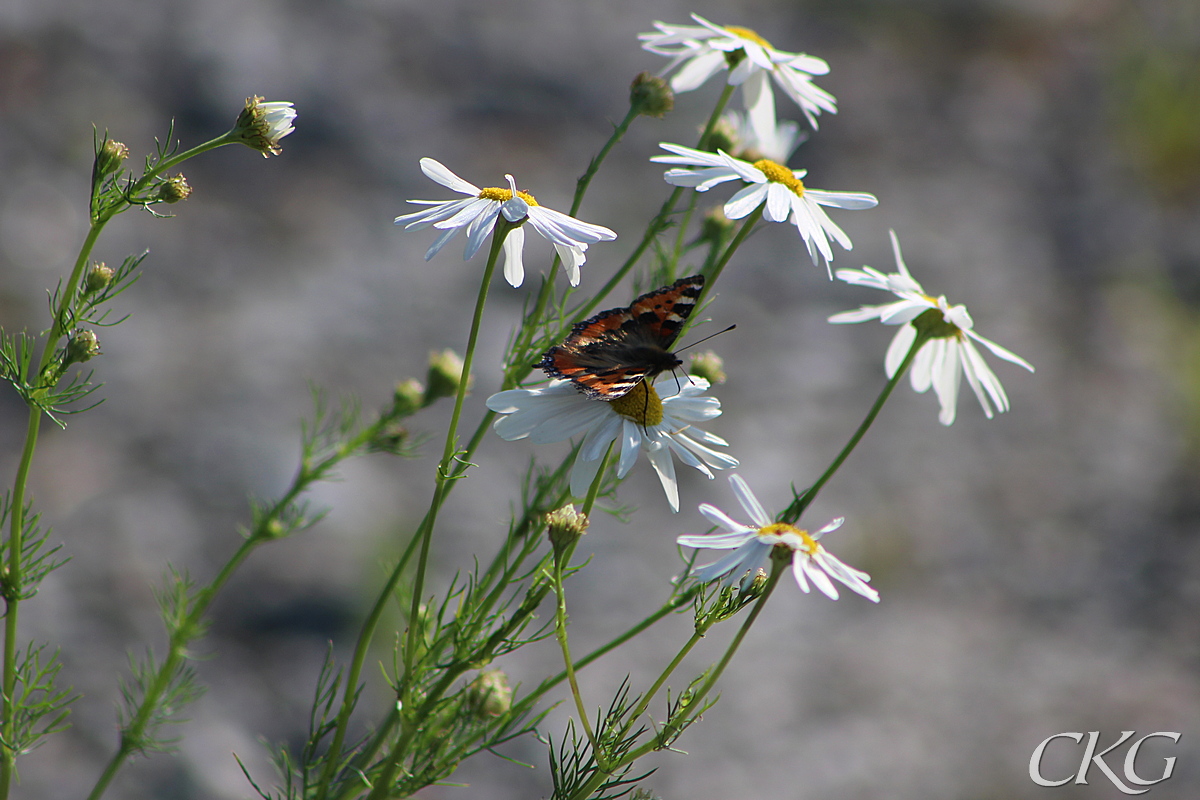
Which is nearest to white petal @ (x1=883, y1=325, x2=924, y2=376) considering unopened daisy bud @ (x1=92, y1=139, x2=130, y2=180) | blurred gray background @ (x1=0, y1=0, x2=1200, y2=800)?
unopened daisy bud @ (x1=92, y1=139, x2=130, y2=180)

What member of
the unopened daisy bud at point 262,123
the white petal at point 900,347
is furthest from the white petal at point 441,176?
the white petal at point 900,347

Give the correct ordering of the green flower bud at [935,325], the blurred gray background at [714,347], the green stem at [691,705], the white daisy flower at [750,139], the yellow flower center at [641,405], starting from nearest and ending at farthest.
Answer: the green stem at [691,705] < the yellow flower center at [641,405] < the green flower bud at [935,325] < the white daisy flower at [750,139] < the blurred gray background at [714,347]

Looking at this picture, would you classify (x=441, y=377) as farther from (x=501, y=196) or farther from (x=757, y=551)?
(x=757, y=551)

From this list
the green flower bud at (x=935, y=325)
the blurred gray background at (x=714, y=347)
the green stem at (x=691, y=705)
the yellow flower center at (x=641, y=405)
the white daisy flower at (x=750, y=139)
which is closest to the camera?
the green stem at (x=691, y=705)

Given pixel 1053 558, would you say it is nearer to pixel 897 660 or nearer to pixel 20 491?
pixel 897 660

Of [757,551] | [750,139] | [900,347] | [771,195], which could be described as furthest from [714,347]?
[757,551]

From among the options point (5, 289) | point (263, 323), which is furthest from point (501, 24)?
point (5, 289)

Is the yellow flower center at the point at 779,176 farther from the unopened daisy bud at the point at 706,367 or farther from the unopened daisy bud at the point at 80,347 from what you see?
the unopened daisy bud at the point at 80,347
